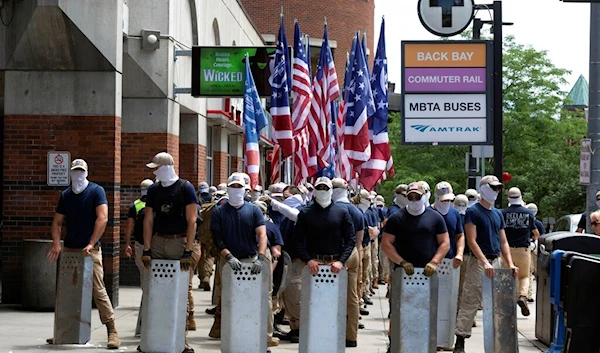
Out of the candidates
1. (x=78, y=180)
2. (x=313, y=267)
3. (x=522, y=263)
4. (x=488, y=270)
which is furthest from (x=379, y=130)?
(x=313, y=267)

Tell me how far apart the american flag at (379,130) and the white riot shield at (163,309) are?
9.43m

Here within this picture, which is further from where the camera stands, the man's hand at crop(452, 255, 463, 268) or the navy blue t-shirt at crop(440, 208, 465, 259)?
the navy blue t-shirt at crop(440, 208, 465, 259)

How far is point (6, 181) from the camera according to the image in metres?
17.1

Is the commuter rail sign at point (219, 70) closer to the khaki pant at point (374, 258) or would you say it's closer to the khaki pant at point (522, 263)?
the khaki pant at point (374, 258)

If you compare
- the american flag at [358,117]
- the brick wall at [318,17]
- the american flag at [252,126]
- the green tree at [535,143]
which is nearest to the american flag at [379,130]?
the american flag at [358,117]

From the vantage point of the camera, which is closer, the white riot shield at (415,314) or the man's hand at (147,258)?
the white riot shield at (415,314)

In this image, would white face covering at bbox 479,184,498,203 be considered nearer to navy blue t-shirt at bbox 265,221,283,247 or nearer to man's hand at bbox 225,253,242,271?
navy blue t-shirt at bbox 265,221,283,247

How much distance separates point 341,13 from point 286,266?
50.4m

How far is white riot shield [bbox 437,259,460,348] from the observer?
1316 cm

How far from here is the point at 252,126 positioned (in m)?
18.7

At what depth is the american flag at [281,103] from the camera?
1995 centimetres

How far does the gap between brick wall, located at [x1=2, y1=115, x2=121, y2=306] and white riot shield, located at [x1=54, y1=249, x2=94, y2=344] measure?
4.41m

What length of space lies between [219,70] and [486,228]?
9395 mm

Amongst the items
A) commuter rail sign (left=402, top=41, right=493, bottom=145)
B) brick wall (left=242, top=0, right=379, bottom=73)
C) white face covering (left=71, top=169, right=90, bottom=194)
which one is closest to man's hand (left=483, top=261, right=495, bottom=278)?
white face covering (left=71, top=169, right=90, bottom=194)
